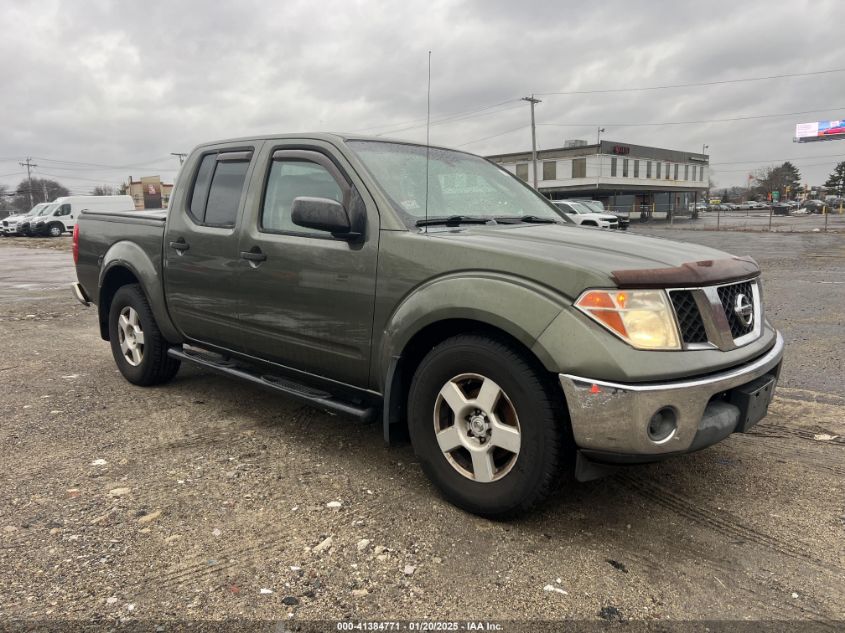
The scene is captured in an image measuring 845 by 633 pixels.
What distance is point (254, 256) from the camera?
3742mm

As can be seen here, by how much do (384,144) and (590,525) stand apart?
7.81 ft

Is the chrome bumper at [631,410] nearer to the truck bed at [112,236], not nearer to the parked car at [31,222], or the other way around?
the truck bed at [112,236]

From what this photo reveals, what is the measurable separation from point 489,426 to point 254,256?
1.82 m

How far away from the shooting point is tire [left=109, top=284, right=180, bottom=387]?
15.8 ft

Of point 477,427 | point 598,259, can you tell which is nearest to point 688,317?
point 598,259

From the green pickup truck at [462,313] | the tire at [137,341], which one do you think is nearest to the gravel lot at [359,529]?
the green pickup truck at [462,313]

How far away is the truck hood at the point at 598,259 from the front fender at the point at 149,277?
246cm

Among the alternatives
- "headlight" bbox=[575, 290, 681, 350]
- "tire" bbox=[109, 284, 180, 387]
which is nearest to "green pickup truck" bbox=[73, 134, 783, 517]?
"headlight" bbox=[575, 290, 681, 350]

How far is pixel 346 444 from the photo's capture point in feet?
12.7

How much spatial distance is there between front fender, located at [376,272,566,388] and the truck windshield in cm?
47

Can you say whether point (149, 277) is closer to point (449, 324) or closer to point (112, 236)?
point (112, 236)

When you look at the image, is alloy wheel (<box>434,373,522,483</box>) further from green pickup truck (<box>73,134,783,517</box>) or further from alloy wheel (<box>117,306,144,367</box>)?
alloy wheel (<box>117,306,144,367</box>)

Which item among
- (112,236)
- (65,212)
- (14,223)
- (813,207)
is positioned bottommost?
(112,236)

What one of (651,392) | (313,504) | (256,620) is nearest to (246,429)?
(313,504)
